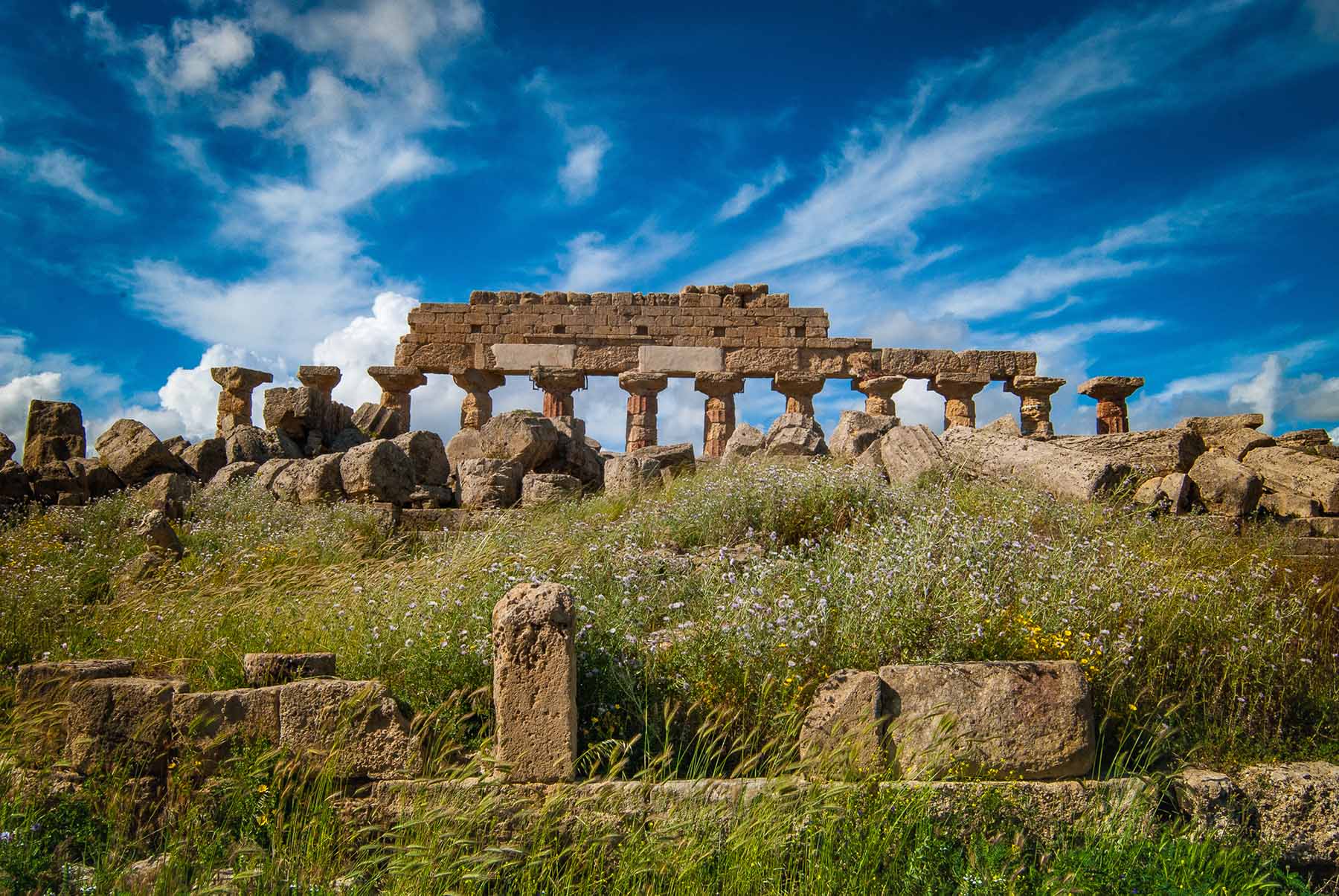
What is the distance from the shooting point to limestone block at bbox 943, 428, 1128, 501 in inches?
326

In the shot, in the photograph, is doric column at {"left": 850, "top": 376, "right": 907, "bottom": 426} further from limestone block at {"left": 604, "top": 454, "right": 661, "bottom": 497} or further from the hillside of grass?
the hillside of grass

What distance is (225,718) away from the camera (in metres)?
4.24

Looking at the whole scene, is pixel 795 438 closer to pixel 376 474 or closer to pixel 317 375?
pixel 376 474

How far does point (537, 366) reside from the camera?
65.4 feet

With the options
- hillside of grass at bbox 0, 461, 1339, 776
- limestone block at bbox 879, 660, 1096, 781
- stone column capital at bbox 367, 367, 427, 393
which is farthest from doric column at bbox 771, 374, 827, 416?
limestone block at bbox 879, 660, 1096, 781

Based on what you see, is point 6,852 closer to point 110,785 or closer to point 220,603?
point 110,785

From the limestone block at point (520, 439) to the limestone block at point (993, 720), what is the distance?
25.5ft

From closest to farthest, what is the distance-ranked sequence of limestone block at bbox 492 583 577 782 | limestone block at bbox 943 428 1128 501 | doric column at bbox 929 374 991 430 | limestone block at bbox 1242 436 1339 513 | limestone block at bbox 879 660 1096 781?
limestone block at bbox 492 583 577 782 → limestone block at bbox 879 660 1096 781 → limestone block at bbox 943 428 1128 501 → limestone block at bbox 1242 436 1339 513 → doric column at bbox 929 374 991 430

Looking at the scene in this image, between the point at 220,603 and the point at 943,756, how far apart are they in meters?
4.92

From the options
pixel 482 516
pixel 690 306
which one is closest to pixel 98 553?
pixel 482 516

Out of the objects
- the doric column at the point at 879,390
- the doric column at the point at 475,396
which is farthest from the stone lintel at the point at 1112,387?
the doric column at the point at 475,396

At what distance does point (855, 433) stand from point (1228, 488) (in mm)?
4186

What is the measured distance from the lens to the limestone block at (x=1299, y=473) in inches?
384

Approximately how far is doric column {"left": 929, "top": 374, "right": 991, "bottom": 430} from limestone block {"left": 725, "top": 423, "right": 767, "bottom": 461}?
10.1m
